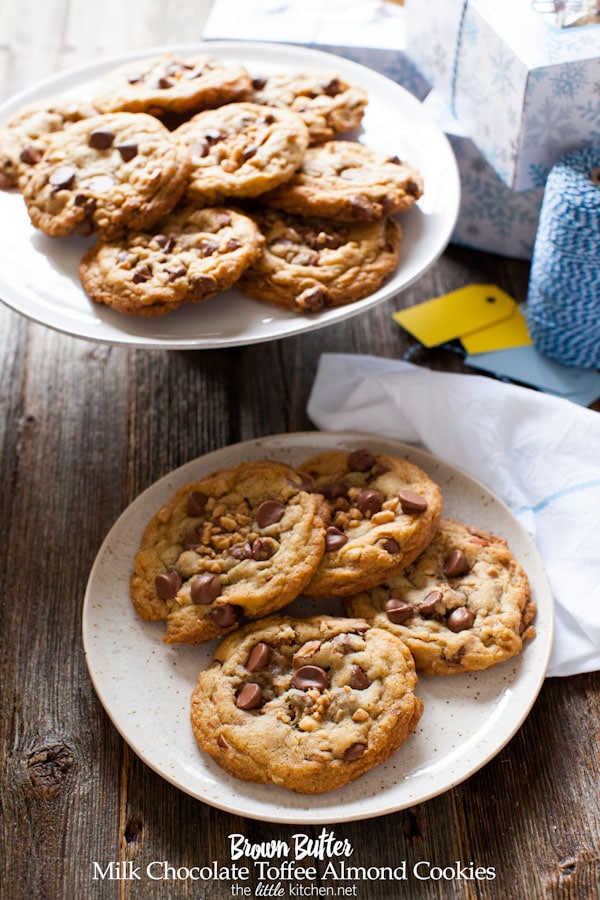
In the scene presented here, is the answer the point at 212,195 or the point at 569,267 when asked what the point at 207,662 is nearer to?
the point at 212,195

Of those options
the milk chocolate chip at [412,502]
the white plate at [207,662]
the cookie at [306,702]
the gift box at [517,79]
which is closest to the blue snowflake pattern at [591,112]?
the gift box at [517,79]

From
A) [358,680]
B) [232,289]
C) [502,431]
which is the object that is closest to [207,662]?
[358,680]

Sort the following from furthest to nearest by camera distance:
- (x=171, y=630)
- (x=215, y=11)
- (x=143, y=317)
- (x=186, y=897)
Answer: (x=215, y=11), (x=143, y=317), (x=171, y=630), (x=186, y=897)

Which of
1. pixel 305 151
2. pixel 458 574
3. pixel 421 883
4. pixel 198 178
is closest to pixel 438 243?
pixel 305 151

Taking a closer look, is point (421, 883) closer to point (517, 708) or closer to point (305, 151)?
point (517, 708)

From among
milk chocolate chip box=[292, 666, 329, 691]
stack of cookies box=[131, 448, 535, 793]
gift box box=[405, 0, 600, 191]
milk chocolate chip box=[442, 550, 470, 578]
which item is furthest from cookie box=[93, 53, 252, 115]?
milk chocolate chip box=[292, 666, 329, 691]
